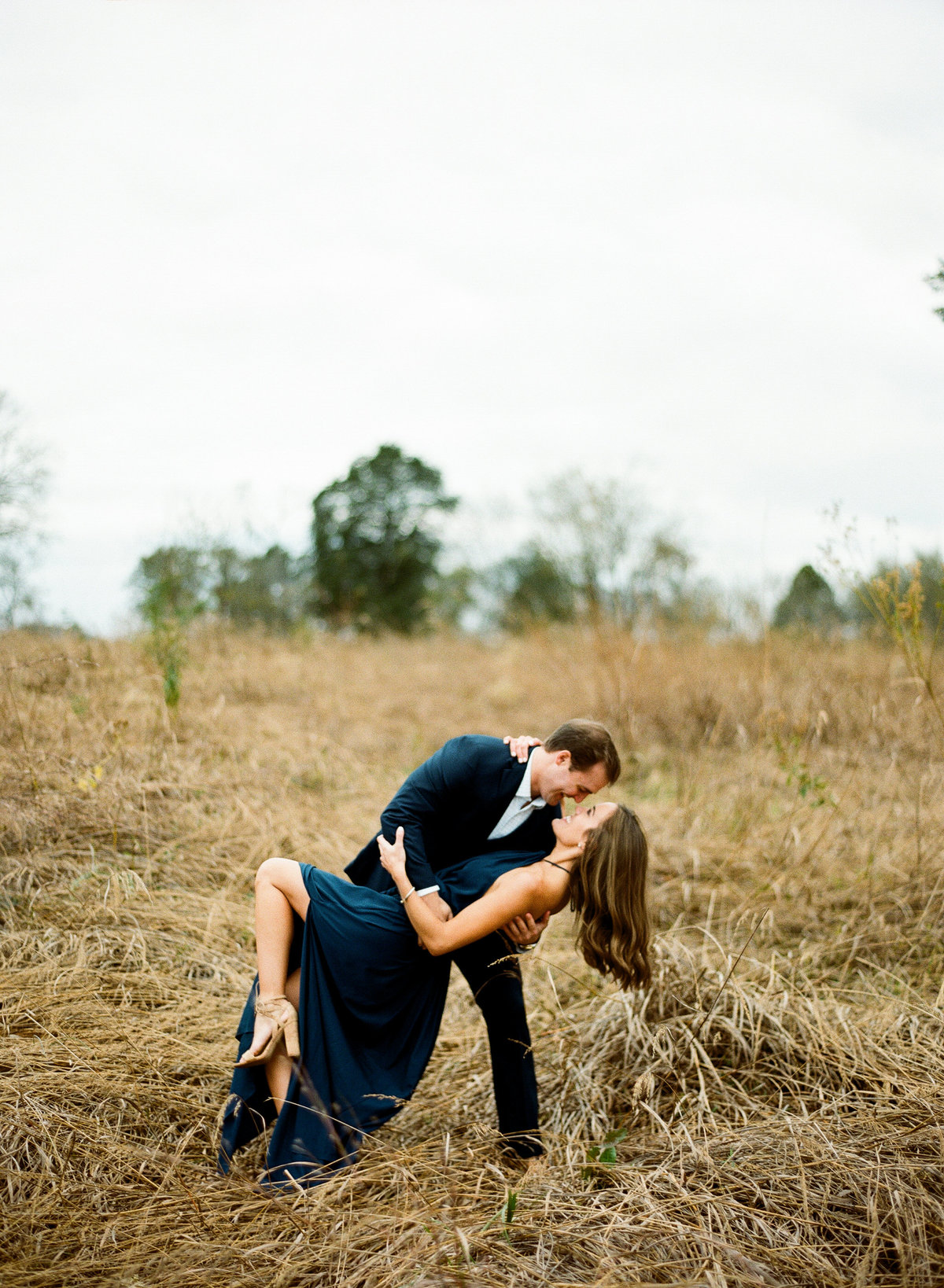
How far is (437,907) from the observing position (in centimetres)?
228

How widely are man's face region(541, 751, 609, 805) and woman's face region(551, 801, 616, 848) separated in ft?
0.19

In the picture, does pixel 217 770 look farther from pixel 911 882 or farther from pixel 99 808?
pixel 911 882

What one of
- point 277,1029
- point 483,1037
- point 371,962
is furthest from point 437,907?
point 483,1037

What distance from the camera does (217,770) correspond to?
4648 millimetres

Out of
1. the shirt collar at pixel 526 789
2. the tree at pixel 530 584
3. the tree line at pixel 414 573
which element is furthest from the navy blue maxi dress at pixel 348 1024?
the tree at pixel 530 584

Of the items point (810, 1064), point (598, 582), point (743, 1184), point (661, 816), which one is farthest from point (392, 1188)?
point (598, 582)

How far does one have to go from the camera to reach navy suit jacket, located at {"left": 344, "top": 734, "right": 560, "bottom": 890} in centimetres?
237

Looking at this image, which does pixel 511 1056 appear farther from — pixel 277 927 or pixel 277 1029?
pixel 277 927

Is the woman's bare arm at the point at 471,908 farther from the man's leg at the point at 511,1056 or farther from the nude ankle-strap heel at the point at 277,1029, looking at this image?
the nude ankle-strap heel at the point at 277,1029

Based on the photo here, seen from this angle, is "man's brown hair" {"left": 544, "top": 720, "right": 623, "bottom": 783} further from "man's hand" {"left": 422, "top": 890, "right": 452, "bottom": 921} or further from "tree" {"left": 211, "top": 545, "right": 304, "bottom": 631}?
"tree" {"left": 211, "top": 545, "right": 304, "bottom": 631}

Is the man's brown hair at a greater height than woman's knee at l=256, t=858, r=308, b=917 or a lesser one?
greater

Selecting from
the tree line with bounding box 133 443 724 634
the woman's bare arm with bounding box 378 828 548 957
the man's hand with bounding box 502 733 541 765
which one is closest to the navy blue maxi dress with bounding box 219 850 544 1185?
the woman's bare arm with bounding box 378 828 548 957

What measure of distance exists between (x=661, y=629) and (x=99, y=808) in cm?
528

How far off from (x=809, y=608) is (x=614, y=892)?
19.4 feet
